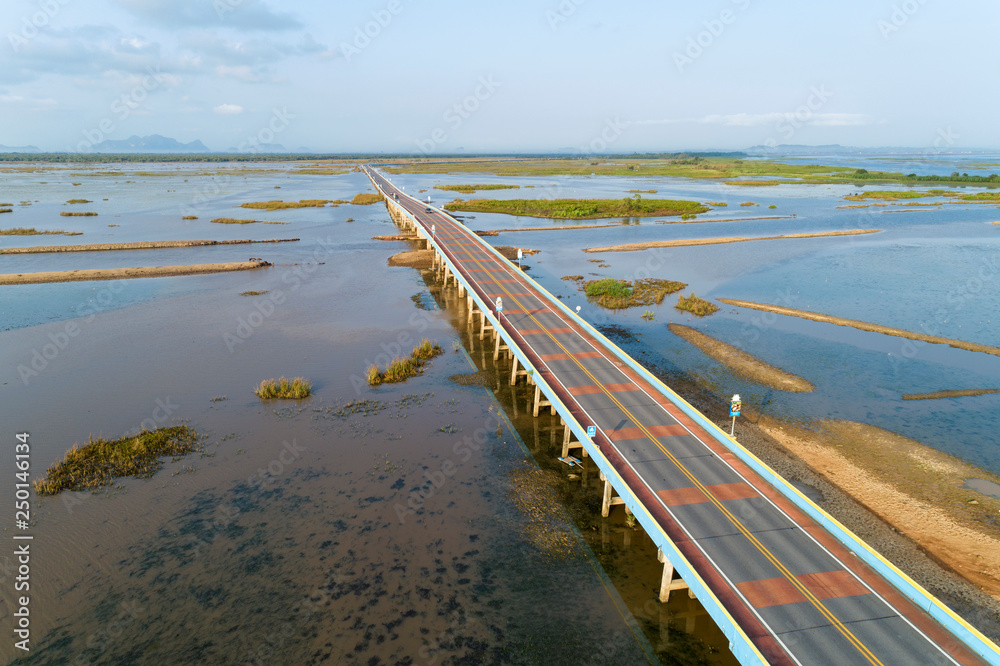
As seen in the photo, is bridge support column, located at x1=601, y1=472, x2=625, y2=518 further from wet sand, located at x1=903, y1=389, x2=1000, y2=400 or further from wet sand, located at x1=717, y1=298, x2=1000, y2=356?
wet sand, located at x1=717, y1=298, x2=1000, y2=356

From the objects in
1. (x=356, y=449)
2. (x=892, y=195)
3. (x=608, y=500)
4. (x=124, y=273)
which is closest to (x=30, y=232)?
(x=124, y=273)

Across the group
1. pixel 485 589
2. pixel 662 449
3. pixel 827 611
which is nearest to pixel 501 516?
pixel 485 589

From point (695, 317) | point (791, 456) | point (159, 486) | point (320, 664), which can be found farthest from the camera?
point (695, 317)

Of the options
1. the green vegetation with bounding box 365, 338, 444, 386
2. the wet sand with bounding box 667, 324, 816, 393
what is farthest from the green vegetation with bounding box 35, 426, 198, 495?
the wet sand with bounding box 667, 324, 816, 393

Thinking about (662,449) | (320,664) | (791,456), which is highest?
(662,449)

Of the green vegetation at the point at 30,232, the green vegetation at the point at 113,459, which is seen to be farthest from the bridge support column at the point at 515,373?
the green vegetation at the point at 30,232

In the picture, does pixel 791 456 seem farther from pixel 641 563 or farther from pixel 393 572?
pixel 393 572
